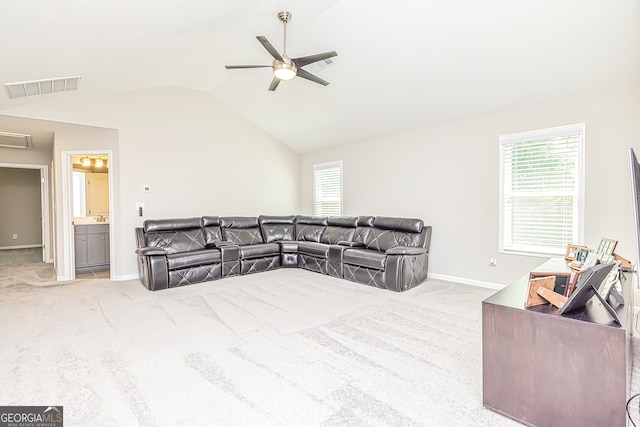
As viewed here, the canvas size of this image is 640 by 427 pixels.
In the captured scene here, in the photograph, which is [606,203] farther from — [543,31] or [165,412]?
[165,412]

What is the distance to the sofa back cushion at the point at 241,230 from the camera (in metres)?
5.86

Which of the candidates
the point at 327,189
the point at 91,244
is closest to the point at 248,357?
the point at 327,189

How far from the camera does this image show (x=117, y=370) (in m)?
2.27

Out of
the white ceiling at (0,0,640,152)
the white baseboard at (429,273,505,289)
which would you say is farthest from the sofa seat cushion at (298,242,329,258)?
the white ceiling at (0,0,640,152)

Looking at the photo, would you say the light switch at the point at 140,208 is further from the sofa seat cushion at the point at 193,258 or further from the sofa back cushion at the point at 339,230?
the sofa back cushion at the point at 339,230

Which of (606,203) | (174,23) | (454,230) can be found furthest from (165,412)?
(606,203)

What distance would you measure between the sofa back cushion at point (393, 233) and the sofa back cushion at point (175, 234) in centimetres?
295

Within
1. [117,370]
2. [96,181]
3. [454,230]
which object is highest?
[96,181]

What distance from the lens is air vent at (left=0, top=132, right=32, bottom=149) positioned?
5.31 metres

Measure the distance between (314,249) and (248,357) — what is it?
3.12 metres

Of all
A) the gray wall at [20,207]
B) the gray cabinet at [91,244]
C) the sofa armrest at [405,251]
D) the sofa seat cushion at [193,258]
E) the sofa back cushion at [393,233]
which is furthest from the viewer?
the gray wall at [20,207]

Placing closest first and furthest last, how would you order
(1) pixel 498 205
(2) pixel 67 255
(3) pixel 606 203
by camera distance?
1. (3) pixel 606 203
2. (1) pixel 498 205
3. (2) pixel 67 255

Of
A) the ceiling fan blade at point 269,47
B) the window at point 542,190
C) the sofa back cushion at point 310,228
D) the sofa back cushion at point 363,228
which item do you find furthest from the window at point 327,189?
the ceiling fan blade at point 269,47

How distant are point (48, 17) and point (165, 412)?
303 centimetres
